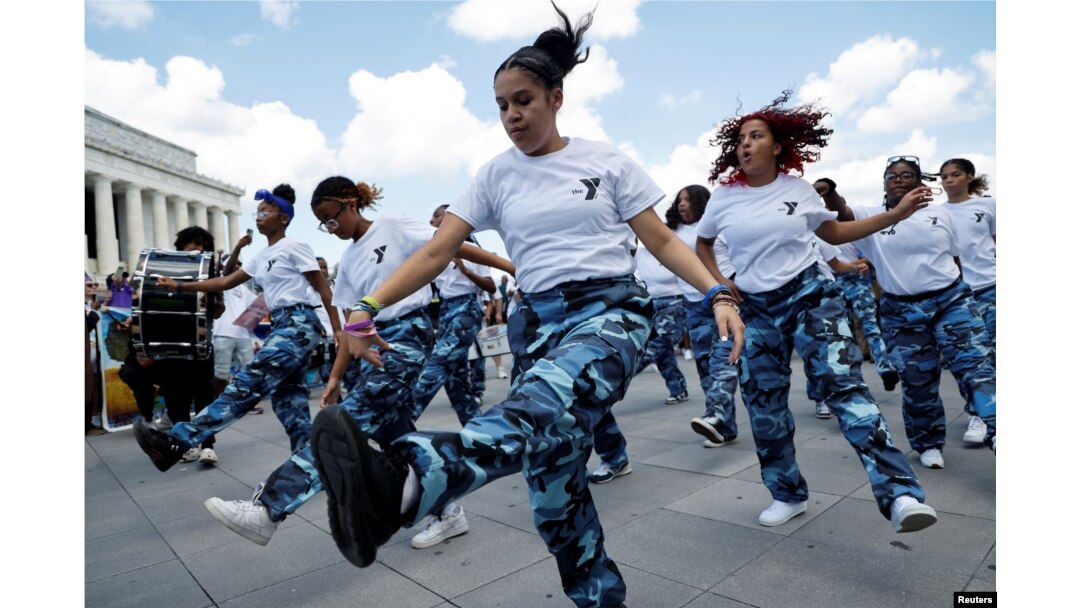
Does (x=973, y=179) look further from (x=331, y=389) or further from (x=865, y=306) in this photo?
(x=331, y=389)

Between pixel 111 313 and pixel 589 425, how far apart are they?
8.13m

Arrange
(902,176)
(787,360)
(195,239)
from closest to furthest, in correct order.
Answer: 1. (787,360)
2. (902,176)
3. (195,239)

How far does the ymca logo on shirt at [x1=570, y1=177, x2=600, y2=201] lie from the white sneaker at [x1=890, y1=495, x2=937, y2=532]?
62.2 inches

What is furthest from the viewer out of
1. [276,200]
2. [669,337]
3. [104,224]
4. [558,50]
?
[104,224]

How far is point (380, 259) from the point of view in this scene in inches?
149

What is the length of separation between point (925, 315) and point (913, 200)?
1.53 meters

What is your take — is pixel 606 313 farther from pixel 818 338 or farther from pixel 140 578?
pixel 140 578

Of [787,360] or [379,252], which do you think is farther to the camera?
[379,252]

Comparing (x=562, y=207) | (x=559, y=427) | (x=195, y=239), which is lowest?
(x=559, y=427)

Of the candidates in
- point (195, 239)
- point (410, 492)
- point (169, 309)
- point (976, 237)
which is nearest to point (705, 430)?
point (976, 237)

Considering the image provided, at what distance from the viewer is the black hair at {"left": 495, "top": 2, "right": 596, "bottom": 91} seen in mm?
2307

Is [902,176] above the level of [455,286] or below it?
above

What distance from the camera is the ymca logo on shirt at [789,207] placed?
3229mm

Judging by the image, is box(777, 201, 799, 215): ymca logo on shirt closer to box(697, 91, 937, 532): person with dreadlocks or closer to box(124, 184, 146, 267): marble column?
box(697, 91, 937, 532): person with dreadlocks
